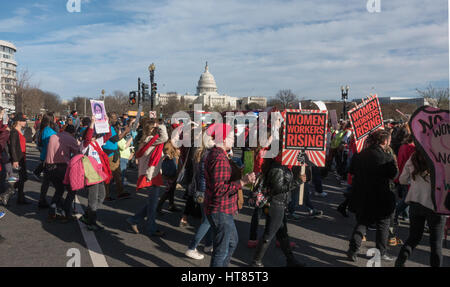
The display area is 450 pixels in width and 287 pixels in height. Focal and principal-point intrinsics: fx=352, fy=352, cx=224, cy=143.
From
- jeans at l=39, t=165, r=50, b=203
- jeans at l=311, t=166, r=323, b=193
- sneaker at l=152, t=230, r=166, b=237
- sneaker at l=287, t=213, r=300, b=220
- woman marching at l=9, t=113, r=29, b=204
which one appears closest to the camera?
sneaker at l=152, t=230, r=166, b=237

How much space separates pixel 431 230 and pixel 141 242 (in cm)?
362

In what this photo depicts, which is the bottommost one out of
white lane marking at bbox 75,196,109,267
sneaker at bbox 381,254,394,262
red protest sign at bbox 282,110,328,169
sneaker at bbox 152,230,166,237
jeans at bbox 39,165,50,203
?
sneaker at bbox 381,254,394,262

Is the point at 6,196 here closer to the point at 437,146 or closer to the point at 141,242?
the point at 141,242

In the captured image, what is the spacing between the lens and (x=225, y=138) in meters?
3.53

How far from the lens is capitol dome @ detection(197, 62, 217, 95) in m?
127

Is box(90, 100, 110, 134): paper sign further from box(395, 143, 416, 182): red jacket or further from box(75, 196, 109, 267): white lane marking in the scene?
box(395, 143, 416, 182): red jacket

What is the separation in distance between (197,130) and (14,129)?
3.74m

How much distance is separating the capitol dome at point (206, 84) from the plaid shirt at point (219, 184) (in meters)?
125

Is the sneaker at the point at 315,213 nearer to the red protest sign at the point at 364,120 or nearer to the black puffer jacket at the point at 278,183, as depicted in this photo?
the red protest sign at the point at 364,120

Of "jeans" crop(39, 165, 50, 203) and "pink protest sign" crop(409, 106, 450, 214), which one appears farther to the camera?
"jeans" crop(39, 165, 50, 203)

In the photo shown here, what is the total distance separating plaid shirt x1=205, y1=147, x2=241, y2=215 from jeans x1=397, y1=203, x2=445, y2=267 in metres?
2.01

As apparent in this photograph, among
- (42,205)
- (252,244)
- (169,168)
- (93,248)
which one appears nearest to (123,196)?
(42,205)

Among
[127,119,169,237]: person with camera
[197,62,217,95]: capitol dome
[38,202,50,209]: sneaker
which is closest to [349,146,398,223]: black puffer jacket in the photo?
[127,119,169,237]: person with camera
